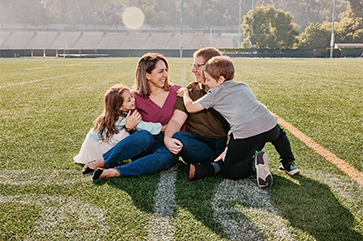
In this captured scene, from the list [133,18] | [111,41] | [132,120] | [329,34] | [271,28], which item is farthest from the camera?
[133,18]

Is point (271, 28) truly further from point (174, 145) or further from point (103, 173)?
point (103, 173)

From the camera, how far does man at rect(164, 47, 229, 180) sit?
2.83 m

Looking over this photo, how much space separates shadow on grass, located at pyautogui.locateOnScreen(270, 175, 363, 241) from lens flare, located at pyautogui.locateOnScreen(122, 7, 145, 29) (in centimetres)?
9670

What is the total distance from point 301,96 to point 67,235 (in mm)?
5903

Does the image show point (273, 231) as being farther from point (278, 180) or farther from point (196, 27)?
point (196, 27)

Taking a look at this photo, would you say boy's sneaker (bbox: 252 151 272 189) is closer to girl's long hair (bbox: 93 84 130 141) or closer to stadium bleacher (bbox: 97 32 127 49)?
girl's long hair (bbox: 93 84 130 141)

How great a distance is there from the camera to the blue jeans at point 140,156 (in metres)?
2.69

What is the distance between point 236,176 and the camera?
2.60 m

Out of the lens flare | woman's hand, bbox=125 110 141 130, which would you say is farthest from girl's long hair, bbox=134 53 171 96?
the lens flare

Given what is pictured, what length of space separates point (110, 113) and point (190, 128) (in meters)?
0.77

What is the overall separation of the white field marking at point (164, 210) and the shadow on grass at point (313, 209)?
0.72 meters

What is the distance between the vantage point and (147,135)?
284 centimetres

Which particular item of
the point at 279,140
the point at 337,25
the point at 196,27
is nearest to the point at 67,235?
the point at 279,140

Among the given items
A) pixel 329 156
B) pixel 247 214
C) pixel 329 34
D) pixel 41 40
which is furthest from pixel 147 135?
pixel 41 40
